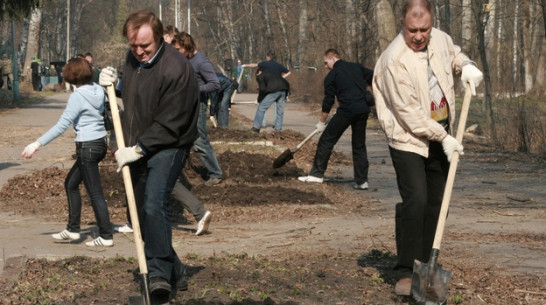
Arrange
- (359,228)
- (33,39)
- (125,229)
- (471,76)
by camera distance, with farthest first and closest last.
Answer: (33,39)
(359,228)
(125,229)
(471,76)

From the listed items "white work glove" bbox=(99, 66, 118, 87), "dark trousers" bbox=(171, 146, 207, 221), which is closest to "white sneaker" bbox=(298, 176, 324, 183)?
"dark trousers" bbox=(171, 146, 207, 221)

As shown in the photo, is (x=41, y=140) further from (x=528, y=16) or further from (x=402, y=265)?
(x=528, y=16)

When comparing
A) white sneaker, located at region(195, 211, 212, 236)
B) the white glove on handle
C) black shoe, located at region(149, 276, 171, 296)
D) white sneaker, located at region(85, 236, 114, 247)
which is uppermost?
the white glove on handle

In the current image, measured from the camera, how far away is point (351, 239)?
8.81m

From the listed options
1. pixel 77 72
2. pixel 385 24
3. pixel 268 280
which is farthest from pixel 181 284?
pixel 385 24

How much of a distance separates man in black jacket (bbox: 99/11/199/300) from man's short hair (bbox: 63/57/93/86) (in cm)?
229

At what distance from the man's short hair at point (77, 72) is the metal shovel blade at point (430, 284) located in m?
3.77

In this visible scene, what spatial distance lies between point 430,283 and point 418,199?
1.95ft

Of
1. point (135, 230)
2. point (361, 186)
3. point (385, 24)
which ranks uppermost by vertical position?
point (385, 24)

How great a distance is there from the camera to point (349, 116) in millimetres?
12633

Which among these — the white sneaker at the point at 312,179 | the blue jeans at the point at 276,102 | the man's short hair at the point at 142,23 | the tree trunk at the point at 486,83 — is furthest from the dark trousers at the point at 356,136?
the blue jeans at the point at 276,102

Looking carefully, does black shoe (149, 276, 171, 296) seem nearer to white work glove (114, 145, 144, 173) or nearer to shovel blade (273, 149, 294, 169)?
white work glove (114, 145, 144, 173)

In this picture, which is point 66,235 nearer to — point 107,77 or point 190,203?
point 190,203

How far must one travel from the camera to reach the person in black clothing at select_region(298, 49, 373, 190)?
12633mm
